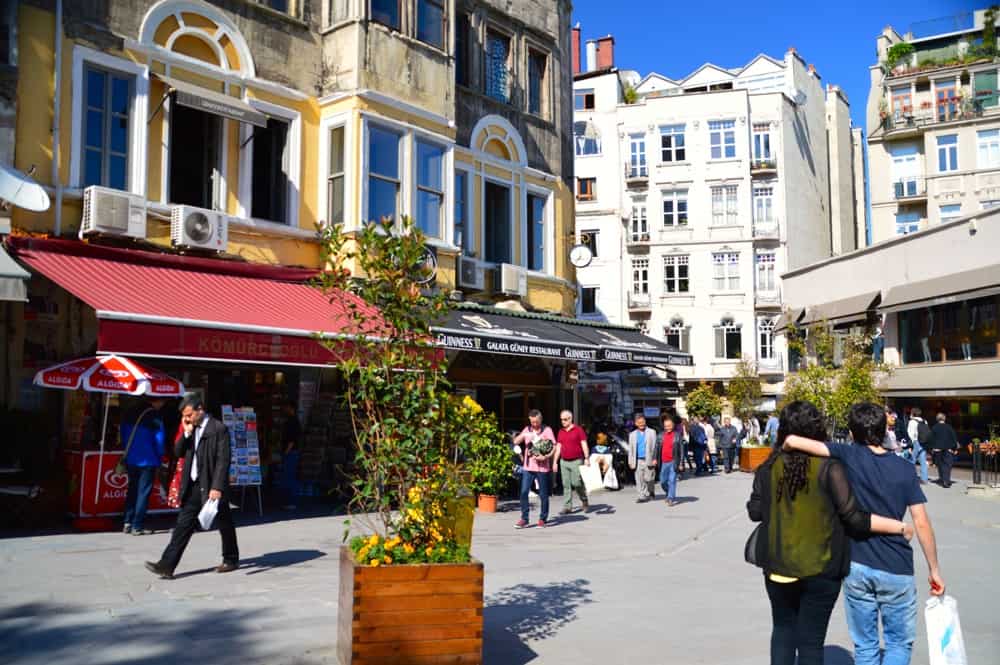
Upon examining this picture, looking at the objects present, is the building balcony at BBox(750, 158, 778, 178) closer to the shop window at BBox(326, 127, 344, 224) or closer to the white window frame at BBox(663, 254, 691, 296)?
the white window frame at BBox(663, 254, 691, 296)

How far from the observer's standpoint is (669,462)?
16.8 metres

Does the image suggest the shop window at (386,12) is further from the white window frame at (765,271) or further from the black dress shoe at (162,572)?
the white window frame at (765,271)

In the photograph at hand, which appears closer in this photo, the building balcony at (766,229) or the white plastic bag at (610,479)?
the white plastic bag at (610,479)

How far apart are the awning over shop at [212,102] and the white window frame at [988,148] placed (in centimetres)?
3382

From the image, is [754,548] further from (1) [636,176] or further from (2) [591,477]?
(1) [636,176]

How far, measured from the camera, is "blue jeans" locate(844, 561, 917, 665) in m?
4.70

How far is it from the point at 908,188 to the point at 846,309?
36.2ft

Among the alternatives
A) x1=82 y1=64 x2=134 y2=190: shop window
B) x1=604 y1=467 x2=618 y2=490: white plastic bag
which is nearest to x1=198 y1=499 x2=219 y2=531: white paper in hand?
x1=82 y1=64 x2=134 y2=190: shop window

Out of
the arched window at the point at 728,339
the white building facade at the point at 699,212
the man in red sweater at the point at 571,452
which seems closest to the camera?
the man in red sweater at the point at 571,452

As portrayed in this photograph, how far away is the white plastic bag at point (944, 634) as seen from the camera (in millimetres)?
4668

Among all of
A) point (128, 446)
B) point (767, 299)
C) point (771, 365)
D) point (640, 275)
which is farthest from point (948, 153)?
point (128, 446)

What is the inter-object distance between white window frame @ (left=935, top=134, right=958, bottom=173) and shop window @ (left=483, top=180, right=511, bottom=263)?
27.1m

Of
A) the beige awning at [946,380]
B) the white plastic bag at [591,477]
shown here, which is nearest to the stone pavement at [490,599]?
the white plastic bag at [591,477]

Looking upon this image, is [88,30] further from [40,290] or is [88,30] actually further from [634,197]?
[634,197]
